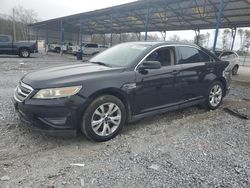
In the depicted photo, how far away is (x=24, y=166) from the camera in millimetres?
3018

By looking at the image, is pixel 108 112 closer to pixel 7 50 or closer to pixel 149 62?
pixel 149 62

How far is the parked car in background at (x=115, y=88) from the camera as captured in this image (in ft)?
11.1

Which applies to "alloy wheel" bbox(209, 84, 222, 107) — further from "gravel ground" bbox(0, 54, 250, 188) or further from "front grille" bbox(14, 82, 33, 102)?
"front grille" bbox(14, 82, 33, 102)

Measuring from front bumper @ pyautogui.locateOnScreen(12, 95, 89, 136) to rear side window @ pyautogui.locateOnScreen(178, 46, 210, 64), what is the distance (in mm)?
2401

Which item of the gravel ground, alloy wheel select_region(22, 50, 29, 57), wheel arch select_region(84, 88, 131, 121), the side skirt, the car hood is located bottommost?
the gravel ground

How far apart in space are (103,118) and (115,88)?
1.65 feet

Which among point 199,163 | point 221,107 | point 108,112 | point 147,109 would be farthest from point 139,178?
point 221,107

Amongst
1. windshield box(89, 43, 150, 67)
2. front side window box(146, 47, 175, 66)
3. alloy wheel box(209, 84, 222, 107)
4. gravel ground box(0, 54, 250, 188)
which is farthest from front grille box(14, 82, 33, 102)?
alloy wheel box(209, 84, 222, 107)

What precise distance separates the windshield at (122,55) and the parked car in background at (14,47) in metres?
19.0

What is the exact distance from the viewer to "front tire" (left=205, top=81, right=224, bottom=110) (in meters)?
5.56

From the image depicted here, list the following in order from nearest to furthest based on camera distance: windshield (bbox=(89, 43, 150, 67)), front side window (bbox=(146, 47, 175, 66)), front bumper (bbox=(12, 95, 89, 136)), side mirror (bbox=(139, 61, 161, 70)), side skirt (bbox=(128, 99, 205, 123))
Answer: front bumper (bbox=(12, 95, 89, 136)), side mirror (bbox=(139, 61, 161, 70)), side skirt (bbox=(128, 99, 205, 123)), windshield (bbox=(89, 43, 150, 67)), front side window (bbox=(146, 47, 175, 66))

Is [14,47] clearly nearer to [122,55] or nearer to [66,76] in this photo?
[122,55]

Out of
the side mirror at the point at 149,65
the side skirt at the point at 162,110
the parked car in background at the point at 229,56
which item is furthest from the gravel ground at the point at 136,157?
the parked car in background at the point at 229,56

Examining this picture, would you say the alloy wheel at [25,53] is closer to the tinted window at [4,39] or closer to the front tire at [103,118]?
the tinted window at [4,39]
